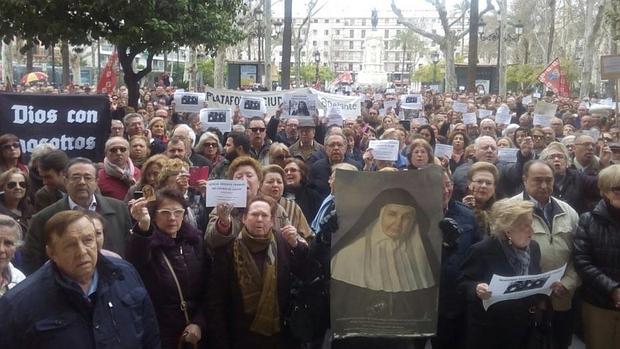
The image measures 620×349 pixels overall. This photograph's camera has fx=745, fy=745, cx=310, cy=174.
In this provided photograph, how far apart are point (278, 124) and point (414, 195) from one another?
7.77 metres

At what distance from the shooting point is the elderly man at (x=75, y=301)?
3.06 metres

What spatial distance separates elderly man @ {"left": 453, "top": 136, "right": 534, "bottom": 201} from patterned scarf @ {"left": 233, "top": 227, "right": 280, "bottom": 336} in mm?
2756

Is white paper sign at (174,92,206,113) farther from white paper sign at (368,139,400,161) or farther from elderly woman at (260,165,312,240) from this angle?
elderly woman at (260,165,312,240)

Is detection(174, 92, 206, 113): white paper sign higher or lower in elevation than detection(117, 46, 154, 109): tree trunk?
lower

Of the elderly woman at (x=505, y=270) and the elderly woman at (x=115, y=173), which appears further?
the elderly woman at (x=115, y=173)

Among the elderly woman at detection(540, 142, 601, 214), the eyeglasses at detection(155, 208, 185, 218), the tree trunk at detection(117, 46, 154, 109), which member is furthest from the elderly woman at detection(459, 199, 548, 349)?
the tree trunk at detection(117, 46, 154, 109)

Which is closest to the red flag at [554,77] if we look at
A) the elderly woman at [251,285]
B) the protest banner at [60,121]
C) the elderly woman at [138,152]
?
the elderly woman at [138,152]

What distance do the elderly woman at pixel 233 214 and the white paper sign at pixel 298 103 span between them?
7.01m

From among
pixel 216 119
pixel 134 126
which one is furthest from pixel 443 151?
pixel 216 119

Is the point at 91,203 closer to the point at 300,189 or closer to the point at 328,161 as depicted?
the point at 300,189

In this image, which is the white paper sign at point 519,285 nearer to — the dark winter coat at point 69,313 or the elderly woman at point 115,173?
the dark winter coat at point 69,313

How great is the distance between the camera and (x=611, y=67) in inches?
400

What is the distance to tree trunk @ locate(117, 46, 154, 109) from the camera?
11.9 meters

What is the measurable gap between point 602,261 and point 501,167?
3051 millimetres
